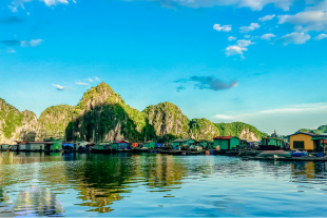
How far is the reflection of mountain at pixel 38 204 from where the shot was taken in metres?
16.2

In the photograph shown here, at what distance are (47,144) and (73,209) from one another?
167 meters

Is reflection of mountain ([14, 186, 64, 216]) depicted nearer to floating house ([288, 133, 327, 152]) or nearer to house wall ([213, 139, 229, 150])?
floating house ([288, 133, 327, 152])

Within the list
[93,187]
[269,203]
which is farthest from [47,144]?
[269,203]

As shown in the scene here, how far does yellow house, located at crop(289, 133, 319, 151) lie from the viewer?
88.0 meters

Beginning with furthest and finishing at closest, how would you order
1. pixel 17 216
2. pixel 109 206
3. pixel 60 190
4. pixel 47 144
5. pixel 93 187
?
pixel 47 144, pixel 93 187, pixel 60 190, pixel 109 206, pixel 17 216

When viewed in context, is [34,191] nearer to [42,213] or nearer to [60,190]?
[60,190]

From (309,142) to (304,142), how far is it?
4.73 feet

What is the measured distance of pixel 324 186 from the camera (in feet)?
87.6

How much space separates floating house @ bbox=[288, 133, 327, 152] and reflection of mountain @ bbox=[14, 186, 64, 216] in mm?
85409

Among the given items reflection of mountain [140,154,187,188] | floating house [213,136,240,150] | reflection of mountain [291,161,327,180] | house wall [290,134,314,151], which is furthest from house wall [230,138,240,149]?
reflection of mountain [140,154,187,188]

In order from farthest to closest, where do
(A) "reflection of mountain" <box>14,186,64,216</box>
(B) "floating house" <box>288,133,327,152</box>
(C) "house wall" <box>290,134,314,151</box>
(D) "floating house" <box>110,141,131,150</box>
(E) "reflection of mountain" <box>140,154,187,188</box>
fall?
(D) "floating house" <box>110,141,131,150</box>
(C) "house wall" <box>290,134,314,151</box>
(B) "floating house" <box>288,133,327,152</box>
(E) "reflection of mountain" <box>140,154,187,188</box>
(A) "reflection of mountain" <box>14,186,64,216</box>

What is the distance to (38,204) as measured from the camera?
1848 cm

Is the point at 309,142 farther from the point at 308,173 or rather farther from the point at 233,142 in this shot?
the point at 308,173

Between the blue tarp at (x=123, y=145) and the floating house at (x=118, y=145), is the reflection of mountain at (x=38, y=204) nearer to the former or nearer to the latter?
the floating house at (x=118, y=145)
